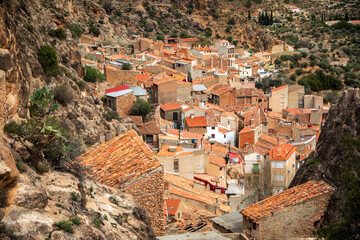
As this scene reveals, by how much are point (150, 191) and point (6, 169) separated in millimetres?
4067

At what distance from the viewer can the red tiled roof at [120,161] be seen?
1008 centimetres

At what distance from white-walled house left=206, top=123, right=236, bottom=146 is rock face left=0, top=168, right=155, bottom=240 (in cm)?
2856

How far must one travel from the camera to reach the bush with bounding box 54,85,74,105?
19.1 metres

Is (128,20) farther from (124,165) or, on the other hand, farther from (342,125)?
(124,165)

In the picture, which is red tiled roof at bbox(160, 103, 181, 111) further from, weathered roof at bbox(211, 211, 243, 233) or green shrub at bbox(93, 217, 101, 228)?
green shrub at bbox(93, 217, 101, 228)

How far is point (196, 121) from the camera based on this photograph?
124ft

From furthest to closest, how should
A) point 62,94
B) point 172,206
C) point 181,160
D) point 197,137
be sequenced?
point 197,137 < point 181,160 < point 62,94 < point 172,206

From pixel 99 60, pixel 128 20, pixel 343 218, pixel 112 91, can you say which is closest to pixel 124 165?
pixel 343 218

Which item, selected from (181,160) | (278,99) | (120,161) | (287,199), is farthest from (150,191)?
(278,99)

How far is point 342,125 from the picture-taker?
1850 cm

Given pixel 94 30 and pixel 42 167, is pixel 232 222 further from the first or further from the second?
pixel 94 30

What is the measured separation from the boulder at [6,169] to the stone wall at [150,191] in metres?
3.48

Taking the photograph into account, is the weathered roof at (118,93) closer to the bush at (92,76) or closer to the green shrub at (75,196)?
the bush at (92,76)

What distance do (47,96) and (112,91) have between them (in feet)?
75.9
